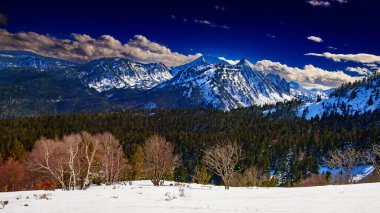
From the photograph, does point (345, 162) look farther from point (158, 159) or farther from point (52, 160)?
point (52, 160)

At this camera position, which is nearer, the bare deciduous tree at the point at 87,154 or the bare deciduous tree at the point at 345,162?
the bare deciduous tree at the point at 87,154

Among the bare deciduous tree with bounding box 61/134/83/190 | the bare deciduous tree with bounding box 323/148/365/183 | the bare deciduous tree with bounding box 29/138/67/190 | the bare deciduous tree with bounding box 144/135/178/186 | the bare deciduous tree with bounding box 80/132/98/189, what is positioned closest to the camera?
the bare deciduous tree with bounding box 61/134/83/190

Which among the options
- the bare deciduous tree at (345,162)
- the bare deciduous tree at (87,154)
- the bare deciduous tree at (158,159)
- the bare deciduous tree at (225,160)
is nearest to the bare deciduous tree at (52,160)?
the bare deciduous tree at (87,154)

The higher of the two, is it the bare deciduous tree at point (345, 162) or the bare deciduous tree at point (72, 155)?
the bare deciduous tree at point (72, 155)

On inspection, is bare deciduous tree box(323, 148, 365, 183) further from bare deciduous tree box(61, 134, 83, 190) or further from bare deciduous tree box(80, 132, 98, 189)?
bare deciduous tree box(61, 134, 83, 190)

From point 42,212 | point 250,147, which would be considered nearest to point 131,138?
point 250,147

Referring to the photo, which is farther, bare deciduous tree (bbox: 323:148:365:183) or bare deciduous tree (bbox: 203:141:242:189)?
bare deciduous tree (bbox: 323:148:365:183)

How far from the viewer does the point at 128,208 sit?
21.3 metres

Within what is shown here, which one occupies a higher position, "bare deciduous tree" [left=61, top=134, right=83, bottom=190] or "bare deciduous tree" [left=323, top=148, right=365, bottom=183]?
"bare deciduous tree" [left=61, top=134, right=83, bottom=190]

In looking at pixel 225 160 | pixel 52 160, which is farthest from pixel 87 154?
pixel 225 160

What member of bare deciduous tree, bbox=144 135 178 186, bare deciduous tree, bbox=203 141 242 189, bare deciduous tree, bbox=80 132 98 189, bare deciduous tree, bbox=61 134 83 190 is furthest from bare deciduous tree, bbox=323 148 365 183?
bare deciduous tree, bbox=61 134 83 190

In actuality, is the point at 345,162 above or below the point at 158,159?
below

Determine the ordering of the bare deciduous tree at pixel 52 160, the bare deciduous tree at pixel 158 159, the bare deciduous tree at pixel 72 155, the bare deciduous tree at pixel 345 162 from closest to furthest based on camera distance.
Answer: the bare deciduous tree at pixel 72 155, the bare deciduous tree at pixel 52 160, the bare deciduous tree at pixel 158 159, the bare deciduous tree at pixel 345 162

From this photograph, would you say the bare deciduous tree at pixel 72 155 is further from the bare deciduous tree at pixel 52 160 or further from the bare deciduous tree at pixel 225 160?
the bare deciduous tree at pixel 225 160
